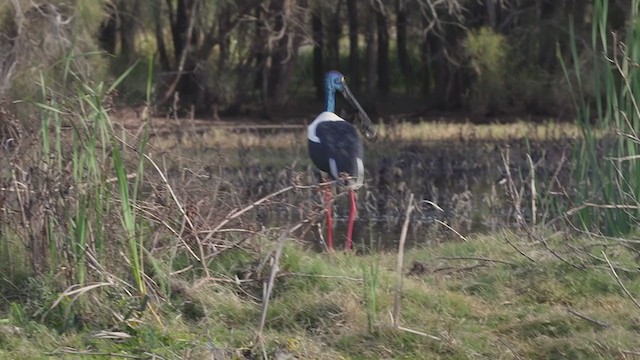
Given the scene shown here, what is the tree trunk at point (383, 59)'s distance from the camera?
28.6 meters

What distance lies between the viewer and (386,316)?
18.9 feet

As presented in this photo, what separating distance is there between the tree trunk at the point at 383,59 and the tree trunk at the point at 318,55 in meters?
1.41

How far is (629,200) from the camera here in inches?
282

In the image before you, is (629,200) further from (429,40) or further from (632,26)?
(429,40)

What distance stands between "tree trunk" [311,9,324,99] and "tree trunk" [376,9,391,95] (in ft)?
4.62

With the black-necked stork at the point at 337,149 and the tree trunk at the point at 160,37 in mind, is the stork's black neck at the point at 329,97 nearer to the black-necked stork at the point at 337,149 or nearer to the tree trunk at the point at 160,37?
the black-necked stork at the point at 337,149

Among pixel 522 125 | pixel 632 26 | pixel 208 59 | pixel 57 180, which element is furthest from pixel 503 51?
pixel 57 180

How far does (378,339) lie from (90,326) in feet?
4.43

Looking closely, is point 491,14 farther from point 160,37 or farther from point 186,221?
point 186,221

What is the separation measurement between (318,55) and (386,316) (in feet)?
80.2

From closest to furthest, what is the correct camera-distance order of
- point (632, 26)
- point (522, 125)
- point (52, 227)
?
point (52, 227)
point (632, 26)
point (522, 125)

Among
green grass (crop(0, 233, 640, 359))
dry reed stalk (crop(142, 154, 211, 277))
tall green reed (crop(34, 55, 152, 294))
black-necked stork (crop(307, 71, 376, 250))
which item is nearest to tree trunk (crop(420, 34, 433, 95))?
black-necked stork (crop(307, 71, 376, 250))

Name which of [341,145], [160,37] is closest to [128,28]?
[160,37]

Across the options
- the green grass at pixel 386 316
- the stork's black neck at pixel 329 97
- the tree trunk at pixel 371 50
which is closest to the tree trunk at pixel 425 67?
the tree trunk at pixel 371 50
